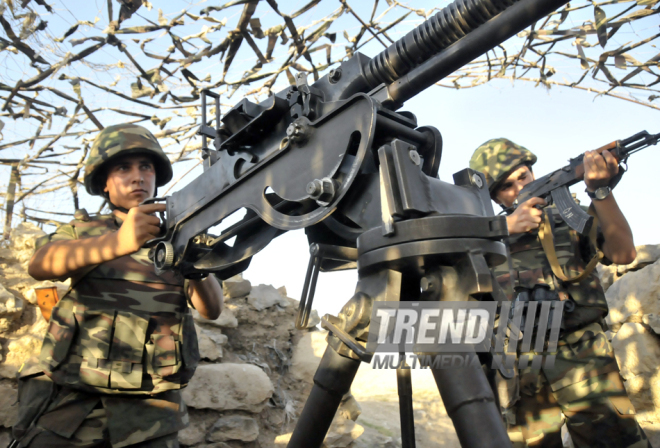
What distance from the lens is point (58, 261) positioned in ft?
6.97

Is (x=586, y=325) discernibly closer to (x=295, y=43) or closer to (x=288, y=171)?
(x=288, y=171)

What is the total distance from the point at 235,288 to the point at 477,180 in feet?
11.8

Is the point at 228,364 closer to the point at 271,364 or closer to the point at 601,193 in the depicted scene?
the point at 271,364

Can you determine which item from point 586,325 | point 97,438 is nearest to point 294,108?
point 97,438

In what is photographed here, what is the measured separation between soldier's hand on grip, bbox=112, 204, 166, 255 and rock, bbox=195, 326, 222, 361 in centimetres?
202

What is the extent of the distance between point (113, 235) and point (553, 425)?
2.64m

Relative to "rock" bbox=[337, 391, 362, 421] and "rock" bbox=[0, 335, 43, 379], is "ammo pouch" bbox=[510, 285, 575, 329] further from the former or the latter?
"rock" bbox=[0, 335, 43, 379]

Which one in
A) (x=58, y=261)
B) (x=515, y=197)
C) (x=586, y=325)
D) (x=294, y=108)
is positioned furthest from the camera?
(x=515, y=197)

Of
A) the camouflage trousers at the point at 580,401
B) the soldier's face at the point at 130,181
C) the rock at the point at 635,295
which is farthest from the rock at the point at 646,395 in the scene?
the soldier's face at the point at 130,181

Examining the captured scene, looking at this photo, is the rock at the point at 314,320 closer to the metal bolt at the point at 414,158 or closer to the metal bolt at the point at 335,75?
the metal bolt at the point at 335,75

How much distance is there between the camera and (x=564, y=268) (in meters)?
2.90

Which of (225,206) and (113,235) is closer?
(225,206)

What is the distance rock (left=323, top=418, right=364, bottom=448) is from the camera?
345 centimetres

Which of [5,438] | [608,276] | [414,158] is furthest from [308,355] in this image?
[608,276]
